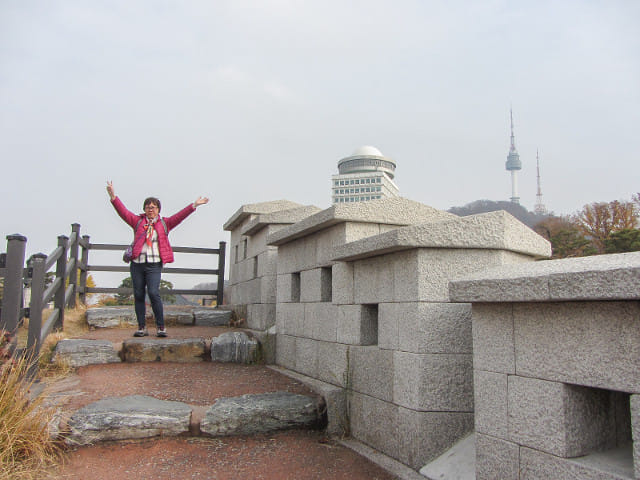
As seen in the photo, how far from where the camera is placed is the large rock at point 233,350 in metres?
6.07

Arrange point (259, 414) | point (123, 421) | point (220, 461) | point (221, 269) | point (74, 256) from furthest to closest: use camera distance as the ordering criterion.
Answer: point (221, 269) → point (74, 256) → point (259, 414) → point (123, 421) → point (220, 461)

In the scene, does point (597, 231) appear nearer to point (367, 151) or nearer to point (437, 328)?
point (437, 328)

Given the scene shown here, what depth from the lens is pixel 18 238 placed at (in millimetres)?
4996

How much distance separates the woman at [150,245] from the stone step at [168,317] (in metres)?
1.73

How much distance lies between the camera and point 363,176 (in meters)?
101

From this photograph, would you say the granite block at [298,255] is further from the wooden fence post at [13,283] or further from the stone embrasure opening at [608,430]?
the stone embrasure opening at [608,430]

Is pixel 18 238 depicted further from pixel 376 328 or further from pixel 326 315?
pixel 376 328

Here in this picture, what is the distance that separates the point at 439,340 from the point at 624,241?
19.2 metres

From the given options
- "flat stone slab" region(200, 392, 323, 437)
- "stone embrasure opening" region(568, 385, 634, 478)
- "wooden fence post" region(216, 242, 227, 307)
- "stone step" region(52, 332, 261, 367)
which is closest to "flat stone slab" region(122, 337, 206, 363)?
"stone step" region(52, 332, 261, 367)

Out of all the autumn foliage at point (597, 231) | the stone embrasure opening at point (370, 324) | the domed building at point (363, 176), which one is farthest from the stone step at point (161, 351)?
the domed building at point (363, 176)

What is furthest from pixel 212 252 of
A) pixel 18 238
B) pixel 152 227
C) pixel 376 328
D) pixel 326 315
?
pixel 376 328

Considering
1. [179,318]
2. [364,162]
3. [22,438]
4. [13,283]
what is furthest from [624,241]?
[364,162]

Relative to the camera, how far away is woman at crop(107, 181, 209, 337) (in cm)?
627

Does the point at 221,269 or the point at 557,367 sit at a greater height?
the point at 221,269
